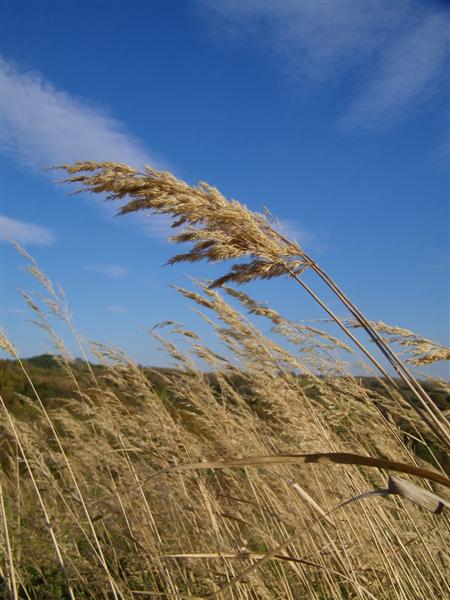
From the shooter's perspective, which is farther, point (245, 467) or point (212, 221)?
point (245, 467)

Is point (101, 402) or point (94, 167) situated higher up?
point (94, 167)

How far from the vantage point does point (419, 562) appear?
9.50ft

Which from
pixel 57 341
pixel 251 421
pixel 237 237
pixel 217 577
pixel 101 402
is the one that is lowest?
pixel 217 577

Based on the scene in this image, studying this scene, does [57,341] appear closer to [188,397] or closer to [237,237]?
[188,397]

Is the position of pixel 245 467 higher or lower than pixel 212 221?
lower

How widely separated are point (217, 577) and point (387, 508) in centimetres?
121

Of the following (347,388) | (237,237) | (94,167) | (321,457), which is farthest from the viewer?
(347,388)

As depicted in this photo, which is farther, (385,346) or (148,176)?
(148,176)

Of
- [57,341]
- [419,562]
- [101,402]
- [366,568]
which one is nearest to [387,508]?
[419,562]

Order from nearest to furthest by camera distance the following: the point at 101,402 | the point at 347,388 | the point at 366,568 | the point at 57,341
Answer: the point at 366,568, the point at 347,388, the point at 57,341, the point at 101,402

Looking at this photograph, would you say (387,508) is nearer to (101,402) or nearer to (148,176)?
(101,402)

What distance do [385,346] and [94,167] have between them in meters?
1.29

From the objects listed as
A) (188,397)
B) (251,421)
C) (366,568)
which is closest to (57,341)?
(188,397)

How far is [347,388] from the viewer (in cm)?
319
